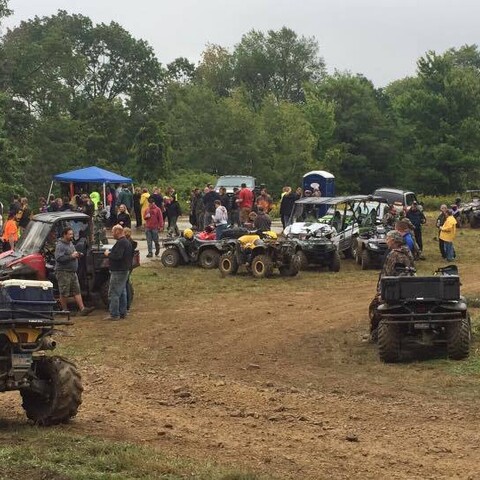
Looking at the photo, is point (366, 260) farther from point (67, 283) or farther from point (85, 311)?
point (67, 283)

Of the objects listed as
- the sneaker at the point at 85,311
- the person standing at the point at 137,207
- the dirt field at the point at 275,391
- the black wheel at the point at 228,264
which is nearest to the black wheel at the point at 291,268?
the black wheel at the point at 228,264

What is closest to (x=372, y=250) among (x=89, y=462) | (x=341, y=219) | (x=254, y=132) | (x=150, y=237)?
(x=341, y=219)

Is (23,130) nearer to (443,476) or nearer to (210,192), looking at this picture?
(210,192)

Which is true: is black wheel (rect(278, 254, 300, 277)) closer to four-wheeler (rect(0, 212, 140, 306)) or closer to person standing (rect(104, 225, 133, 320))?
four-wheeler (rect(0, 212, 140, 306))

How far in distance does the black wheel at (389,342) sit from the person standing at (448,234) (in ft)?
40.2

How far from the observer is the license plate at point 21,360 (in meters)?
8.23

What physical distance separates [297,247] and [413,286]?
32.5ft

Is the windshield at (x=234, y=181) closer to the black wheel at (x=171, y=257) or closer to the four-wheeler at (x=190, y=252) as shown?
the four-wheeler at (x=190, y=252)

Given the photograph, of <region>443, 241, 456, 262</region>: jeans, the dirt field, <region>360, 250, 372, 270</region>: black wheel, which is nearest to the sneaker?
the dirt field

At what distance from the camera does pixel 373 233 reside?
23.1 meters

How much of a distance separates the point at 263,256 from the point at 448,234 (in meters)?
5.78

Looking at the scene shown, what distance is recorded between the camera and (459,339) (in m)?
11.9

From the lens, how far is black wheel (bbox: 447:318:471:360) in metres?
11.9

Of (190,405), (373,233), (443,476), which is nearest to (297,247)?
(373,233)
